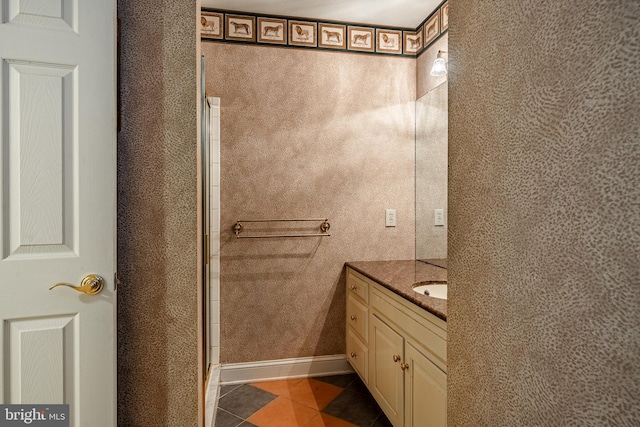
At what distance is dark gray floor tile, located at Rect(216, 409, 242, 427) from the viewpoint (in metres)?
2.19

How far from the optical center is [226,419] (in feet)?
7.33

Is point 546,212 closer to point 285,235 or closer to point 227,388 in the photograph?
point 285,235

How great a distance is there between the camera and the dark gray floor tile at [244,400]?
2330mm

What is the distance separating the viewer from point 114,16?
3.95 ft

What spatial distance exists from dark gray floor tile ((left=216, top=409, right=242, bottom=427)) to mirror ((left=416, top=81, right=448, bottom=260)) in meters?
1.67

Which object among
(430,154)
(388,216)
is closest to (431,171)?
(430,154)

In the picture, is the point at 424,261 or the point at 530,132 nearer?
→ the point at 530,132

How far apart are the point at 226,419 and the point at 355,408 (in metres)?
0.80

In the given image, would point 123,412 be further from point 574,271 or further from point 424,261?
point 424,261

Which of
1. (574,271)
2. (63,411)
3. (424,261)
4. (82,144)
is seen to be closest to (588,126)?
(574,271)

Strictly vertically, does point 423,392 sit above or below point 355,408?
above

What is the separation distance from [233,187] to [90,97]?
1461mm

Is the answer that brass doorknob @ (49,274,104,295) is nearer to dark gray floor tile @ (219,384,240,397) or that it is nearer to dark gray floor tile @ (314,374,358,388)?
dark gray floor tile @ (219,384,240,397)

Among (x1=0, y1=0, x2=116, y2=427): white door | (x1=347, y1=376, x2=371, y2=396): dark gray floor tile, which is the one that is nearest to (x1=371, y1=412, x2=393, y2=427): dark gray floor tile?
(x1=347, y1=376, x2=371, y2=396): dark gray floor tile
